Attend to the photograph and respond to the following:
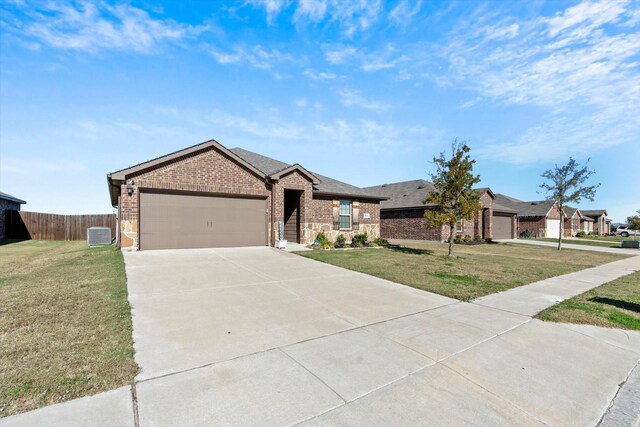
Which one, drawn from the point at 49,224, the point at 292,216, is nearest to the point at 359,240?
the point at 292,216

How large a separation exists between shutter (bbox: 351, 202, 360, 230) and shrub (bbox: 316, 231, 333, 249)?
2621mm

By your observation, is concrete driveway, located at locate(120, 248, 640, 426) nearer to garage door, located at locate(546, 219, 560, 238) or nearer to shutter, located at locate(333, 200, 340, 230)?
shutter, located at locate(333, 200, 340, 230)

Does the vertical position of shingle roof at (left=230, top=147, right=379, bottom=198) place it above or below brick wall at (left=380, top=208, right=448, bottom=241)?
above

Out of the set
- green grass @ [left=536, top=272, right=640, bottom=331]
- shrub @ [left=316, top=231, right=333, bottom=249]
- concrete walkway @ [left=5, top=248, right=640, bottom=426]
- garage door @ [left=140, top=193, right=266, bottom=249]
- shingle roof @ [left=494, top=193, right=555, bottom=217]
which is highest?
shingle roof @ [left=494, top=193, right=555, bottom=217]

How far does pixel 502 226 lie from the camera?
31344 mm

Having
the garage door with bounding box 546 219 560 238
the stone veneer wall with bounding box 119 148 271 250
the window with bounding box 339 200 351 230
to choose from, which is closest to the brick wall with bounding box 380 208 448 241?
the window with bounding box 339 200 351 230

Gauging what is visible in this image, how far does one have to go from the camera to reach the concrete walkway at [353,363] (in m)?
2.70

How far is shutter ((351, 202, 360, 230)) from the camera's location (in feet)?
62.6

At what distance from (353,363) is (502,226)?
110 feet

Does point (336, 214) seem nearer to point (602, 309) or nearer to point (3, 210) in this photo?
point (602, 309)

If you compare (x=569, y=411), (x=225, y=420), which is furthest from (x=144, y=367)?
(x=569, y=411)

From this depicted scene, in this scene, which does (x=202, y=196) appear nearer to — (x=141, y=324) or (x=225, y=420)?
(x=141, y=324)

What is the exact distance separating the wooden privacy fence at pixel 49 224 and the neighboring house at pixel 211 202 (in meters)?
11.0

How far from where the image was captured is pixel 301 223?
1672cm
